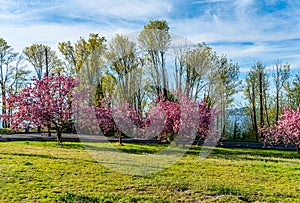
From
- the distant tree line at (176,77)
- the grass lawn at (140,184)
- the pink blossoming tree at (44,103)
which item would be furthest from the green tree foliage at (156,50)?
the grass lawn at (140,184)

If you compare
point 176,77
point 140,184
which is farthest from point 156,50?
point 140,184

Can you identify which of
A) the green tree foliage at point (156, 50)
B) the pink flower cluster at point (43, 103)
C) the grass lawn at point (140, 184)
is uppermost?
the green tree foliage at point (156, 50)

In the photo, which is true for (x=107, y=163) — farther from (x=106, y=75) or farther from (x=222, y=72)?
(x=222, y=72)

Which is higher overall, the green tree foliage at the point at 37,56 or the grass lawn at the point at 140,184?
the green tree foliage at the point at 37,56

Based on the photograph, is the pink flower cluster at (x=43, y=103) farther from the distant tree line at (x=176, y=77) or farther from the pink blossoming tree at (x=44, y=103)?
the distant tree line at (x=176, y=77)

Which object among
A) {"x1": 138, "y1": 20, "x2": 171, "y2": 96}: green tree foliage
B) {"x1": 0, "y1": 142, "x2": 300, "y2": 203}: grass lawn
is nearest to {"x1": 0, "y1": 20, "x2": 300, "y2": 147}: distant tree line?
{"x1": 138, "y1": 20, "x2": 171, "y2": 96}: green tree foliage

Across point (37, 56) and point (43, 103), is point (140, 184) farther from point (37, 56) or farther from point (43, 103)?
point (37, 56)

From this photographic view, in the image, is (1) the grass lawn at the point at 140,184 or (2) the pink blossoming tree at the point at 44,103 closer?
(1) the grass lawn at the point at 140,184

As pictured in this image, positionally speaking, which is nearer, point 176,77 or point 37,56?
point 176,77

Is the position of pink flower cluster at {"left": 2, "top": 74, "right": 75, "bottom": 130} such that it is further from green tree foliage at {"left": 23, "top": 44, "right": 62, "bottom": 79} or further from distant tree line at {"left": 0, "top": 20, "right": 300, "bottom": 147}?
green tree foliage at {"left": 23, "top": 44, "right": 62, "bottom": 79}

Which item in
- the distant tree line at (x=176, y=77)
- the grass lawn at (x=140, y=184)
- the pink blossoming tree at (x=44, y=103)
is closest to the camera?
the grass lawn at (x=140, y=184)

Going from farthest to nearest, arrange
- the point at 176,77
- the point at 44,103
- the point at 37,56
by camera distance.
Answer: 1. the point at 37,56
2. the point at 176,77
3. the point at 44,103

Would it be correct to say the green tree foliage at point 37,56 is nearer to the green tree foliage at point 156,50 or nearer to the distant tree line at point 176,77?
the distant tree line at point 176,77

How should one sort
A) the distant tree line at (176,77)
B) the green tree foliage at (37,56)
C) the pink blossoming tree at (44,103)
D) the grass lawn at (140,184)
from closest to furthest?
the grass lawn at (140,184) < the pink blossoming tree at (44,103) < the distant tree line at (176,77) < the green tree foliage at (37,56)
